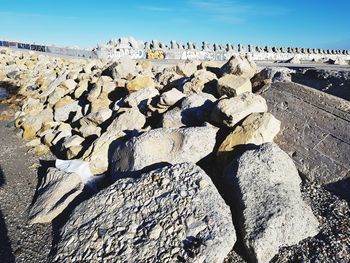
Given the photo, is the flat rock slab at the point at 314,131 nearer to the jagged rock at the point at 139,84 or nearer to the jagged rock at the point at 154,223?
the jagged rock at the point at 154,223

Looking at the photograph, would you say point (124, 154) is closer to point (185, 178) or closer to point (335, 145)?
point (185, 178)

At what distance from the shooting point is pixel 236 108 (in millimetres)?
5625

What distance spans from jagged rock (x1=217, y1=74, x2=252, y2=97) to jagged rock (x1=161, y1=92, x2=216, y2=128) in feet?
0.95

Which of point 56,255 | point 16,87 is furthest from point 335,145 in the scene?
point 16,87

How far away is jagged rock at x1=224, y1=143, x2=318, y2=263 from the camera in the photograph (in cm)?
391

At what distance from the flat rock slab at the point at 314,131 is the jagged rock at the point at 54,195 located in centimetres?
332

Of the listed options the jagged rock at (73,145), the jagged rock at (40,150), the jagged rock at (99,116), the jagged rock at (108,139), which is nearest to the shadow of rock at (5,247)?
the jagged rock at (108,139)

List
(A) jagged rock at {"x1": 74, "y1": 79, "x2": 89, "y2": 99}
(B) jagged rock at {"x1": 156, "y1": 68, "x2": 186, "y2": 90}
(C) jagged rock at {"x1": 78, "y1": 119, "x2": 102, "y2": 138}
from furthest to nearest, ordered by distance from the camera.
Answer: (A) jagged rock at {"x1": 74, "y1": 79, "x2": 89, "y2": 99} → (B) jagged rock at {"x1": 156, "y1": 68, "x2": 186, "y2": 90} → (C) jagged rock at {"x1": 78, "y1": 119, "x2": 102, "y2": 138}

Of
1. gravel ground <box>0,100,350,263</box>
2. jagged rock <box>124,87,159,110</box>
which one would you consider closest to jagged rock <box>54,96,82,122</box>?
jagged rock <box>124,87,159,110</box>

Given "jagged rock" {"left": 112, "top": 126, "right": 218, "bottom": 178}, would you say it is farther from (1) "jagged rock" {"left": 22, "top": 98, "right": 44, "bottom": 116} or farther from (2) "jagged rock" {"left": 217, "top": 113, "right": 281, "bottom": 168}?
(1) "jagged rock" {"left": 22, "top": 98, "right": 44, "bottom": 116}

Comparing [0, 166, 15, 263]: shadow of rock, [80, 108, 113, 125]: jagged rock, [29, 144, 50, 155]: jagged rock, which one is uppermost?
[80, 108, 113, 125]: jagged rock

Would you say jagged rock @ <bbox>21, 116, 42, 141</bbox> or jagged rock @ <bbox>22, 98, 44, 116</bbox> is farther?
jagged rock @ <bbox>22, 98, 44, 116</bbox>

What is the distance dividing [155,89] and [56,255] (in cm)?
486

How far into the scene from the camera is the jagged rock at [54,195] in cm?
528
